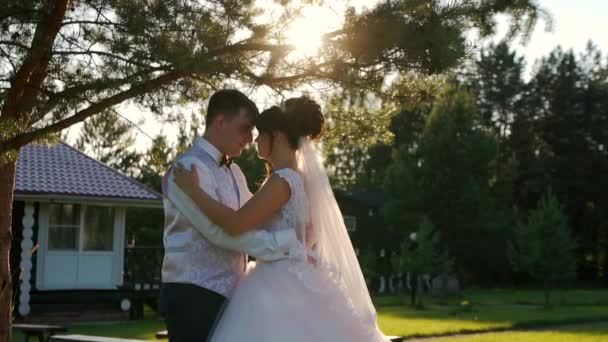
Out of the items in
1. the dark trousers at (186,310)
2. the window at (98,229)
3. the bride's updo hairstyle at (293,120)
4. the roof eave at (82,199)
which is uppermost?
the roof eave at (82,199)

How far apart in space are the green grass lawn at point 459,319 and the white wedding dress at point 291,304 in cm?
1257

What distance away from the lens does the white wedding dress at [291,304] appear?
4.72 metres

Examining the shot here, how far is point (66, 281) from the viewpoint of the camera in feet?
75.5

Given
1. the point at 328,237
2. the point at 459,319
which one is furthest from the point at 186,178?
the point at 459,319

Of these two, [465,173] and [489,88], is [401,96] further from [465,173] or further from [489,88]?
[489,88]

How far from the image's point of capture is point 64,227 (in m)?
23.5

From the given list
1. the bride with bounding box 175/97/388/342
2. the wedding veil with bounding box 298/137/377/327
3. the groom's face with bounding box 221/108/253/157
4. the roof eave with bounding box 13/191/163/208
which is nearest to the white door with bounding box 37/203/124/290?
the roof eave with bounding box 13/191/163/208

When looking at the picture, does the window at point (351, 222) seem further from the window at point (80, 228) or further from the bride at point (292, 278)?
the bride at point (292, 278)

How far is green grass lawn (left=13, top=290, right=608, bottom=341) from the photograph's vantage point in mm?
18375

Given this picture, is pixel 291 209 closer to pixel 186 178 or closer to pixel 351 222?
pixel 186 178

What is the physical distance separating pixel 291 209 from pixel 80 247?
1958cm

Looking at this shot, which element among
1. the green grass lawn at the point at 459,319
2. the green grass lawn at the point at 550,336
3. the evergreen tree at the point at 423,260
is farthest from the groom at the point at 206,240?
the evergreen tree at the point at 423,260

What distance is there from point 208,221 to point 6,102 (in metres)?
3.86

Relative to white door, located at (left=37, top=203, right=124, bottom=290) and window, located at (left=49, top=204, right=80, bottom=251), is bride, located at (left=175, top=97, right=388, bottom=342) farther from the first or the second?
window, located at (left=49, top=204, right=80, bottom=251)
